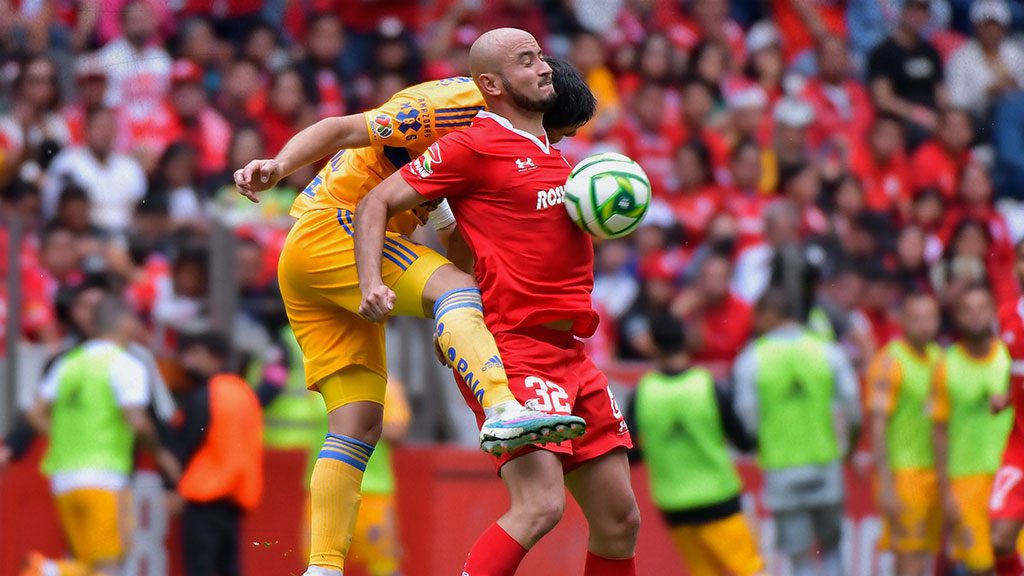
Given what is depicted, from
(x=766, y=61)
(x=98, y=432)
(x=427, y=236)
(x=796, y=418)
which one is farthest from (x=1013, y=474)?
(x=766, y=61)

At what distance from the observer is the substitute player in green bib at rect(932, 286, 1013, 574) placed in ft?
37.5

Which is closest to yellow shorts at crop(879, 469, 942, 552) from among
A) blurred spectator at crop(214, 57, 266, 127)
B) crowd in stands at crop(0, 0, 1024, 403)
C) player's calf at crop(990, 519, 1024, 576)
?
crowd in stands at crop(0, 0, 1024, 403)

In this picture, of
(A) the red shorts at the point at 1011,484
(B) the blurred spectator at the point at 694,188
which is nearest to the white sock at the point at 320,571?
(A) the red shorts at the point at 1011,484

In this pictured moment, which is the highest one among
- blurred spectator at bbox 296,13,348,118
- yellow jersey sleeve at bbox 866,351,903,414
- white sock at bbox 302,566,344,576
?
blurred spectator at bbox 296,13,348,118

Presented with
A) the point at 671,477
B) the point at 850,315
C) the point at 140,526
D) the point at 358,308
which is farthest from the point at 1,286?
the point at 850,315

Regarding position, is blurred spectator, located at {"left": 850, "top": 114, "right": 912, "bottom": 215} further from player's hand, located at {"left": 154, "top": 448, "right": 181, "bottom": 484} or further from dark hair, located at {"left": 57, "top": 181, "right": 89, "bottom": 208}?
dark hair, located at {"left": 57, "top": 181, "right": 89, "bottom": 208}

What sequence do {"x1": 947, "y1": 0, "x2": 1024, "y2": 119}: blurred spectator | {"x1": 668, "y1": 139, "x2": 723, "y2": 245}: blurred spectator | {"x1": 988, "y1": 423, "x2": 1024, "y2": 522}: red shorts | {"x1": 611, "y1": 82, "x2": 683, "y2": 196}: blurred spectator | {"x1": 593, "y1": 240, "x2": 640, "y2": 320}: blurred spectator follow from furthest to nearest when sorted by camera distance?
{"x1": 947, "y1": 0, "x2": 1024, "y2": 119}: blurred spectator, {"x1": 611, "y1": 82, "x2": 683, "y2": 196}: blurred spectator, {"x1": 668, "y1": 139, "x2": 723, "y2": 245}: blurred spectator, {"x1": 593, "y1": 240, "x2": 640, "y2": 320}: blurred spectator, {"x1": 988, "y1": 423, "x2": 1024, "y2": 522}: red shorts

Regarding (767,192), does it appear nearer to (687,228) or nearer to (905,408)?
(687,228)

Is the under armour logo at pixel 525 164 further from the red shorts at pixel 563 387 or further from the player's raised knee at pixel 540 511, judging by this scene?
the player's raised knee at pixel 540 511

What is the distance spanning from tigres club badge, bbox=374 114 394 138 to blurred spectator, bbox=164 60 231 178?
5803mm

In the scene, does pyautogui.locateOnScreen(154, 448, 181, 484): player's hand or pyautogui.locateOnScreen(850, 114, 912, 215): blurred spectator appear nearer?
pyautogui.locateOnScreen(154, 448, 181, 484): player's hand

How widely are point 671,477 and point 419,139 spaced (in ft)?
15.2

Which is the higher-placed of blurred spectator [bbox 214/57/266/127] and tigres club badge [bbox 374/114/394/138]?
blurred spectator [bbox 214/57/266/127]

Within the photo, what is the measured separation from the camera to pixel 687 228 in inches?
515
